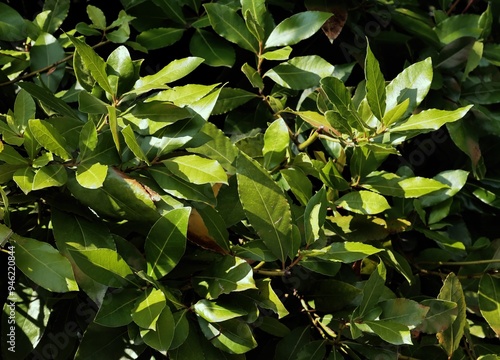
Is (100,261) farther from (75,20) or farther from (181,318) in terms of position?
(75,20)

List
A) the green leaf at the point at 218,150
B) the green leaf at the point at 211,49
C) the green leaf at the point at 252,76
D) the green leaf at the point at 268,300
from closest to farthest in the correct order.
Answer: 1. the green leaf at the point at 268,300
2. the green leaf at the point at 218,150
3. the green leaf at the point at 252,76
4. the green leaf at the point at 211,49

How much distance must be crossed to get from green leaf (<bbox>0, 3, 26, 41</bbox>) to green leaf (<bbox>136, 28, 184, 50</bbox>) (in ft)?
0.83

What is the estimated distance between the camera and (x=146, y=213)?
995mm

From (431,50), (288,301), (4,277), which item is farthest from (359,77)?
(4,277)

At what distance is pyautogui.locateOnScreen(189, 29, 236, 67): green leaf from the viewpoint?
1448mm

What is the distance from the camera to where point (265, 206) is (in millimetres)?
1039

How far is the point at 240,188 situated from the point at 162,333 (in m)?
0.25

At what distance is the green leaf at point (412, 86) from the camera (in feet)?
3.96

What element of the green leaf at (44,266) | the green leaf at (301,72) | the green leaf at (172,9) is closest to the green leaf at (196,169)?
the green leaf at (44,266)

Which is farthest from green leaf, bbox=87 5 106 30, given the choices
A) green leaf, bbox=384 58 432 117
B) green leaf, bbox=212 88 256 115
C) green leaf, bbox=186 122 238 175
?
green leaf, bbox=384 58 432 117

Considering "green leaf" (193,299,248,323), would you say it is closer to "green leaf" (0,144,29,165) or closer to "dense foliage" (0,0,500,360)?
"dense foliage" (0,0,500,360)

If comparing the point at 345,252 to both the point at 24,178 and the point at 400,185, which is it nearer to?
the point at 400,185

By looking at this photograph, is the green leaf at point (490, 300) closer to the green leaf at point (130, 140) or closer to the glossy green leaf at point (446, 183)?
the glossy green leaf at point (446, 183)

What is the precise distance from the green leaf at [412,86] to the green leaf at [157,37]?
0.54 m
